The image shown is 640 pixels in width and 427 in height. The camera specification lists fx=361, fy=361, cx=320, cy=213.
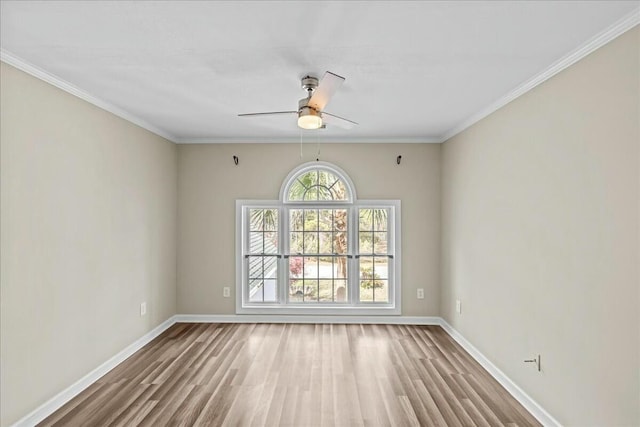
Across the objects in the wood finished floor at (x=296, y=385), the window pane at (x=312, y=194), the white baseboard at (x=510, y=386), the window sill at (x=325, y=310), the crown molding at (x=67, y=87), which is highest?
the crown molding at (x=67, y=87)

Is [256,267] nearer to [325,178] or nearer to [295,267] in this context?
[295,267]

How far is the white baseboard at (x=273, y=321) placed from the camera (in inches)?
100

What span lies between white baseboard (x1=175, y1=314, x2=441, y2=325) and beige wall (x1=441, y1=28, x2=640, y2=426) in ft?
4.00

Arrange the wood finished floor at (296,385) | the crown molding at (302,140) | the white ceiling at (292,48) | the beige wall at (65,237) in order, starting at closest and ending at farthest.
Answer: the white ceiling at (292,48) → the beige wall at (65,237) → the wood finished floor at (296,385) → the crown molding at (302,140)

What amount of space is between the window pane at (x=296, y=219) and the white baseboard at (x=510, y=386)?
2.32m

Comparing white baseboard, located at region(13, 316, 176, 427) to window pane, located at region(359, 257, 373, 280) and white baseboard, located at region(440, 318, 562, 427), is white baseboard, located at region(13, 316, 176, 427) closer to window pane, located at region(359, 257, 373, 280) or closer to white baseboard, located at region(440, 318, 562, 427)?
window pane, located at region(359, 257, 373, 280)

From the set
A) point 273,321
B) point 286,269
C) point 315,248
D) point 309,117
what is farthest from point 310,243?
point 309,117

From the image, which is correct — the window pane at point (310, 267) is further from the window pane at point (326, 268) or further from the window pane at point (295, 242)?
the window pane at point (295, 242)

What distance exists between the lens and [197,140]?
4.81m

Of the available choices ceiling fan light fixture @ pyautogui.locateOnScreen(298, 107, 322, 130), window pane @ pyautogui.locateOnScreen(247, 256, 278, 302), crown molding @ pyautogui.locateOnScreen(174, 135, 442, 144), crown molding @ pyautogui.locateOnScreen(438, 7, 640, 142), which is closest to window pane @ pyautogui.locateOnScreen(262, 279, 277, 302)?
window pane @ pyautogui.locateOnScreen(247, 256, 278, 302)

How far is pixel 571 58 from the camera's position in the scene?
2.23 metres

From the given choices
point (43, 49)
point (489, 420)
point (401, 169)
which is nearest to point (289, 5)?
point (43, 49)

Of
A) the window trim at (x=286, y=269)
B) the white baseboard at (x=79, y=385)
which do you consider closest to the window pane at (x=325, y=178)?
the window trim at (x=286, y=269)

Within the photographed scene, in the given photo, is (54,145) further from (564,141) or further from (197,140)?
(564,141)
